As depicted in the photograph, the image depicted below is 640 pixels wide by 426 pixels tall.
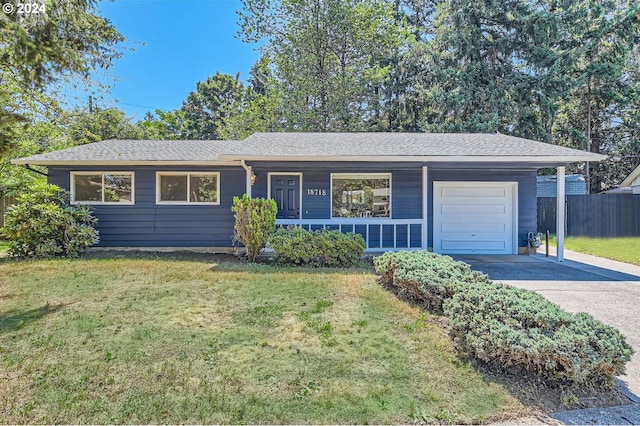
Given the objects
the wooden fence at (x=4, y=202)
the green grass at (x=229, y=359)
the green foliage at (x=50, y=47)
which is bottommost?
the green grass at (x=229, y=359)

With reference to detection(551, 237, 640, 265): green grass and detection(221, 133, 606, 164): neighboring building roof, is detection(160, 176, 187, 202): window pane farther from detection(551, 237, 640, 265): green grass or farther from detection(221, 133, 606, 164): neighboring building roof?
detection(551, 237, 640, 265): green grass

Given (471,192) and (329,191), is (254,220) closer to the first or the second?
(329,191)

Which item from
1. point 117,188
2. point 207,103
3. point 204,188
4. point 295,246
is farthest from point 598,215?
point 207,103

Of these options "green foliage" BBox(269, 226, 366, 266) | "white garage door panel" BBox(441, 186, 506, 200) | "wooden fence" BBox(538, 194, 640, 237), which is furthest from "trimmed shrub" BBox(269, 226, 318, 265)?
"wooden fence" BBox(538, 194, 640, 237)

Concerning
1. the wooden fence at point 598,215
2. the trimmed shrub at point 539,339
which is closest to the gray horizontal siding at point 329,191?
the trimmed shrub at point 539,339

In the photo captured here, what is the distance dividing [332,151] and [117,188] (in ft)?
19.9

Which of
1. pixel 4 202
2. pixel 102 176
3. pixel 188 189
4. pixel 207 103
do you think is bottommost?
pixel 4 202

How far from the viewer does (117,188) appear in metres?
9.70

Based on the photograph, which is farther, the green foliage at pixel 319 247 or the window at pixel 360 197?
the window at pixel 360 197

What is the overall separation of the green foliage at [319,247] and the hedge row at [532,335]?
3551 millimetres

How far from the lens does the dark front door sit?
9547mm

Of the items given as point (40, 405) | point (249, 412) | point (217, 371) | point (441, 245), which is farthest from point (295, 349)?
point (441, 245)

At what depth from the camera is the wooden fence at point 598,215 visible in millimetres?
14203

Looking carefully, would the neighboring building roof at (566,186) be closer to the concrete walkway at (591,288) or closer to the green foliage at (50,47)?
the concrete walkway at (591,288)
